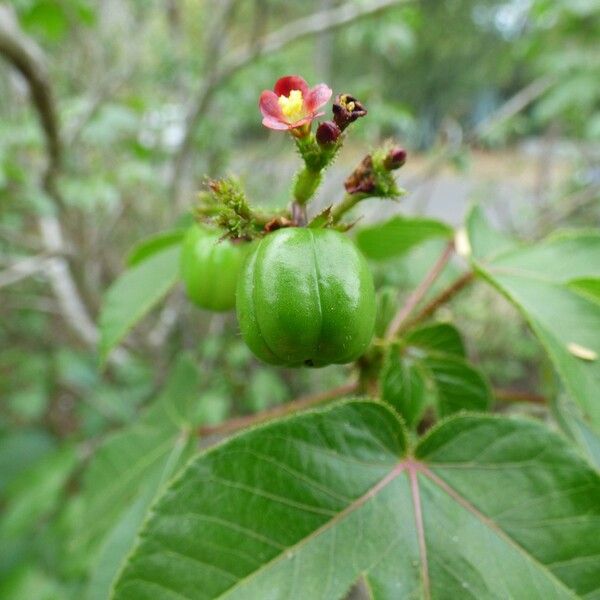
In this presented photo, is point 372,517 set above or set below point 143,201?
below

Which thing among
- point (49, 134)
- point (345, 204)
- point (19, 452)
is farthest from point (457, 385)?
point (19, 452)

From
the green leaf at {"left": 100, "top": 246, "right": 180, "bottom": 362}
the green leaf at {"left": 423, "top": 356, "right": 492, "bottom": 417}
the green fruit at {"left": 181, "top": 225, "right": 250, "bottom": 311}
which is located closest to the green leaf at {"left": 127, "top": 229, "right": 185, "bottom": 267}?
the green leaf at {"left": 100, "top": 246, "right": 180, "bottom": 362}

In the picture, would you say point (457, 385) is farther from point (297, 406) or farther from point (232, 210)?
point (232, 210)

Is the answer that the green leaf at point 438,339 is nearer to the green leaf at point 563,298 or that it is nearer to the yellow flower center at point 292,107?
the green leaf at point 563,298

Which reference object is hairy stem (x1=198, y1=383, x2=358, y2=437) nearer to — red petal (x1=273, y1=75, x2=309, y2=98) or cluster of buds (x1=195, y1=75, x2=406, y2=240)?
cluster of buds (x1=195, y1=75, x2=406, y2=240)

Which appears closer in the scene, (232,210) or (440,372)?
(232,210)

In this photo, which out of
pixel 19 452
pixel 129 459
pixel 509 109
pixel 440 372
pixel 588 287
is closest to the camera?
pixel 588 287
